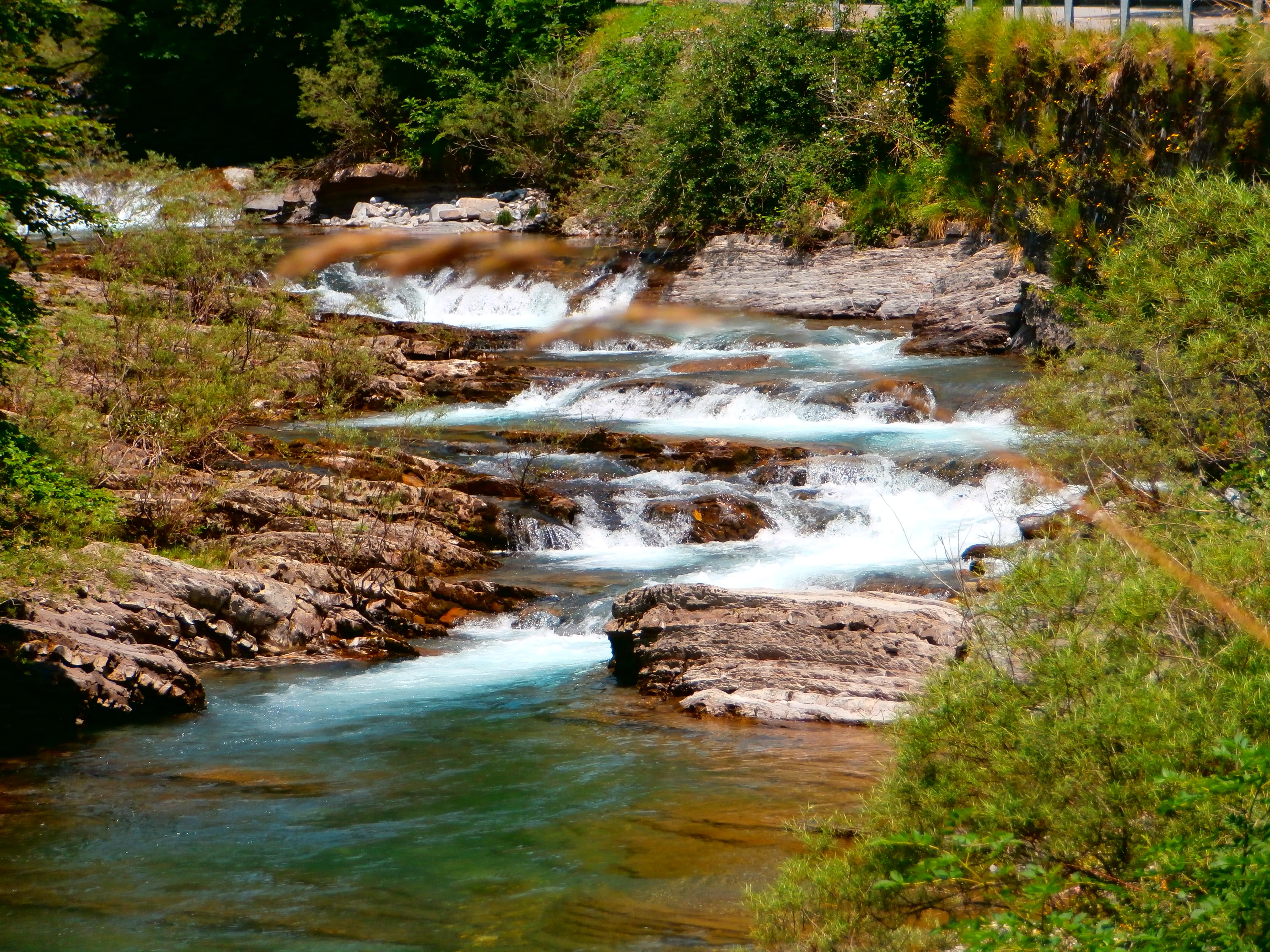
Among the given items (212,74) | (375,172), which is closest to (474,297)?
(375,172)

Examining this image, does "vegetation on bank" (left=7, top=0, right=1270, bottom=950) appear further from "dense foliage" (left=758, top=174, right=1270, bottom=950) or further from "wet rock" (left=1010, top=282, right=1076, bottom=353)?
"wet rock" (left=1010, top=282, right=1076, bottom=353)

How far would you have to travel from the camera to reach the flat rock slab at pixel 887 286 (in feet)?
70.9

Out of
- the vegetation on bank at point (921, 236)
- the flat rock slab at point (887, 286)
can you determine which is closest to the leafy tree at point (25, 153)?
the vegetation on bank at point (921, 236)

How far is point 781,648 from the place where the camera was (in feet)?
33.8

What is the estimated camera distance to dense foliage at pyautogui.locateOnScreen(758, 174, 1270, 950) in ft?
13.2

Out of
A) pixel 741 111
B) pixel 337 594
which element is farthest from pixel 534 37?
pixel 337 594

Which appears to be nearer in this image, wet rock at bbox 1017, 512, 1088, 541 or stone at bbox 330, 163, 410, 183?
wet rock at bbox 1017, 512, 1088, 541

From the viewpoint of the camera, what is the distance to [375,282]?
91.1ft

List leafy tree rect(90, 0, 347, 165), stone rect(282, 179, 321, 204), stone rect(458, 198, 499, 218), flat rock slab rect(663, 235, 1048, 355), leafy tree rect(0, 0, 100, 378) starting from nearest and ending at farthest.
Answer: leafy tree rect(0, 0, 100, 378)
flat rock slab rect(663, 235, 1048, 355)
stone rect(458, 198, 499, 218)
stone rect(282, 179, 321, 204)
leafy tree rect(90, 0, 347, 165)

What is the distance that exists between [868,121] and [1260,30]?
12.6 meters

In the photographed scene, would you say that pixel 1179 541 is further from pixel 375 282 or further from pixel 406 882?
pixel 375 282

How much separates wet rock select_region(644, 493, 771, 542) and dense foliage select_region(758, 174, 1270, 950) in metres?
7.98

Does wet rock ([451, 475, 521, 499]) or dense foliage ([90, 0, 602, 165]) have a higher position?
dense foliage ([90, 0, 602, 165])

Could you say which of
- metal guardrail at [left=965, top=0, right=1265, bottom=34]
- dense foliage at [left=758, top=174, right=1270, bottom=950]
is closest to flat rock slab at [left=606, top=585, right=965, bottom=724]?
dense foliage at [left=758, top=174, right=1270, bottom=950]
